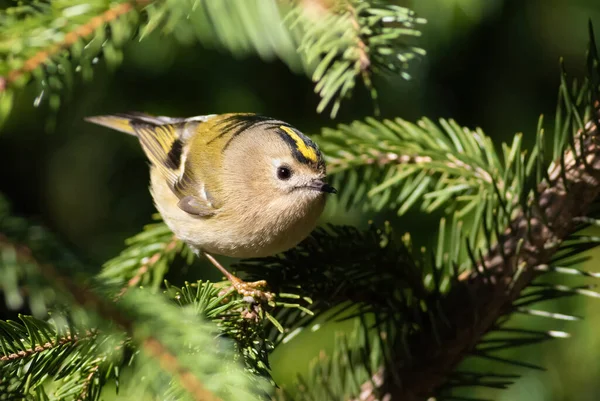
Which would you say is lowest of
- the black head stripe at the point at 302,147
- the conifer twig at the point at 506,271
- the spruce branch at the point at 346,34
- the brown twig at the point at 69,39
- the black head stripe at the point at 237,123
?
the conifer twig at the point at 506,271

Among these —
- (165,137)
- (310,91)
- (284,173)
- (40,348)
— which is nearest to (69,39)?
(40,348)

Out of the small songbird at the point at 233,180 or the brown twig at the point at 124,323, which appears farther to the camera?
the small songbird at the point at 233,180

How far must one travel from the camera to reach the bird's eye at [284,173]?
1.62 metres

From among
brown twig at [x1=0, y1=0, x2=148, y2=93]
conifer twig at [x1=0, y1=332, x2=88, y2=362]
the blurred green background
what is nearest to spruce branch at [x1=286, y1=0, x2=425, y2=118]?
brown twig at [x1=0, y1=0, x2=148, y2=93]

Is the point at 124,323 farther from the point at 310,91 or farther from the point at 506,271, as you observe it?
the point at 310,91

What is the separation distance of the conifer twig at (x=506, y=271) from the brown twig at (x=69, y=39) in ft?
2.36

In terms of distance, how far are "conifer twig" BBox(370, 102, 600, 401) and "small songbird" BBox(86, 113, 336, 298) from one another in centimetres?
32

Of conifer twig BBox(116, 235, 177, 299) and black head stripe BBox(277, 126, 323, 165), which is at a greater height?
black head stripe BBox(277, 126, 323, 165)

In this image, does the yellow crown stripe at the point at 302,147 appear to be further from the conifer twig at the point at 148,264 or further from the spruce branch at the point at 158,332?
the spruce branch at the point at 158,332

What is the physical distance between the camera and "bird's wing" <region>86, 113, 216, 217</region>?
1905 millimetres

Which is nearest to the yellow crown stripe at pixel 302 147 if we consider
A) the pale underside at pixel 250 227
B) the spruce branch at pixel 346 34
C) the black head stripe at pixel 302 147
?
the black head stripe at pixel 302 147

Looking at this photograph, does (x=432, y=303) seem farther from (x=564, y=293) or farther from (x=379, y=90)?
(x=379, y=90)

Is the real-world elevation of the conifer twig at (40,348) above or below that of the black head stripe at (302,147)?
below

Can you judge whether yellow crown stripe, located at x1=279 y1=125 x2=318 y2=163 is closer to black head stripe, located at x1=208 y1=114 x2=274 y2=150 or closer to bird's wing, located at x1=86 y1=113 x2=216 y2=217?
black head stripe, located at x1=208 y1=114 x2=274 y2=150
